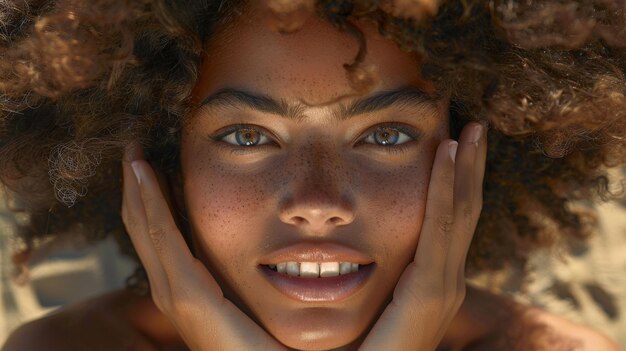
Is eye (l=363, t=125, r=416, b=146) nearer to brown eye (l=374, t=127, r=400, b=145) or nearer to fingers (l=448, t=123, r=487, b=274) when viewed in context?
brown eye (l=374, t=127, r=400, b=145)

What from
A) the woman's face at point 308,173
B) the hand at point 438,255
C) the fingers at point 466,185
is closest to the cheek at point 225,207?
the woman's face at point 308,173

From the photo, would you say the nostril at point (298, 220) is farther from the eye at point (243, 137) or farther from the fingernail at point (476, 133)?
the fingernail at point (476, 133)

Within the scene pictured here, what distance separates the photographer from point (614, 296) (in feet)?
13.0

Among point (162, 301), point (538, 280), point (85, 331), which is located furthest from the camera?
point (538, 280)

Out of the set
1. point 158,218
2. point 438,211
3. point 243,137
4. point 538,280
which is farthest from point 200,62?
point 538,280

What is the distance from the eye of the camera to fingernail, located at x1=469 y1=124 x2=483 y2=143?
2307 millimetres

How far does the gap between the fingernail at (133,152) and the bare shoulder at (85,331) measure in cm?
61

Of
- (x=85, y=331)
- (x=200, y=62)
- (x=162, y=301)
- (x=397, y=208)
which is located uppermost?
(x=200, y=62)

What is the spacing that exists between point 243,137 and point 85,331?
0.87 meters

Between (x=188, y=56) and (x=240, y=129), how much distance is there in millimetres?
208

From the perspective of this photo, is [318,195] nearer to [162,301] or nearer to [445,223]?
[445,223]

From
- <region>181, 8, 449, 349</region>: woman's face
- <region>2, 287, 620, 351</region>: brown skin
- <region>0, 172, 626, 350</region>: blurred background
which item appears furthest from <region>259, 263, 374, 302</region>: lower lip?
<region>0, 172, 626, 350</region>: blurred background

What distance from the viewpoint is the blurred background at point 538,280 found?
379cm

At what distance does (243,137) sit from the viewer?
2191 mm
